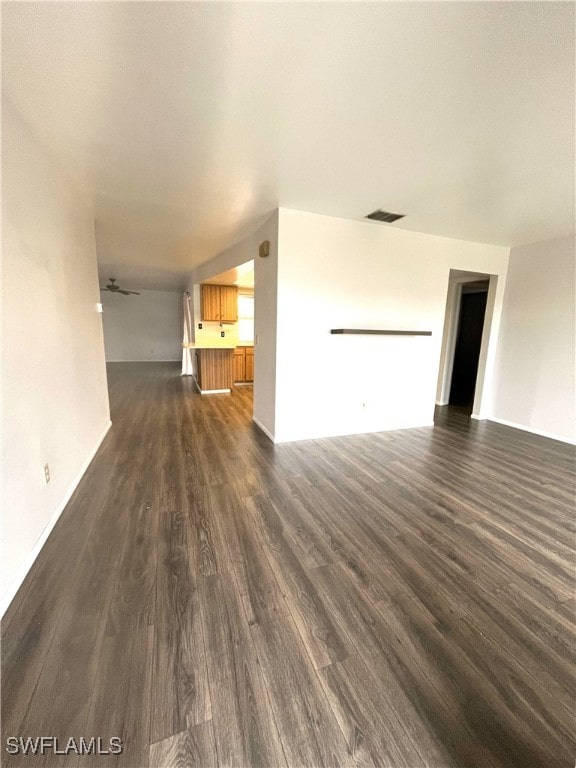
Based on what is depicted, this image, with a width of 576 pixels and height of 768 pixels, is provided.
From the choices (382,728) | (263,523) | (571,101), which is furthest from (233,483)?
(571,101)

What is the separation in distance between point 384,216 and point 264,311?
1.69 meters

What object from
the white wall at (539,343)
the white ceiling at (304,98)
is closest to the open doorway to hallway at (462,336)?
the white wall at (539,343)

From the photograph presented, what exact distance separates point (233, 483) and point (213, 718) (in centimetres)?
164

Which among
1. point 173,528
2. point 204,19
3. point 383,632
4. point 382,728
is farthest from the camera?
point 173,528

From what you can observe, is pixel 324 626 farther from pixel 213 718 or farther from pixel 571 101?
pixel 571 101

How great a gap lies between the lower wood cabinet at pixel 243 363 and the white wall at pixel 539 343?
15.5 feet

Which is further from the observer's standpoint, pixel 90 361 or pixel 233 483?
pixel 90 361

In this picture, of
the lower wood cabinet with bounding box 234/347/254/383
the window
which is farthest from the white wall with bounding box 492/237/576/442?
the window

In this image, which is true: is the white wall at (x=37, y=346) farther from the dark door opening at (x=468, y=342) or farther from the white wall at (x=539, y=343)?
Result: the dark door opening at (x=468, y=342)

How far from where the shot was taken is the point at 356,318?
3693 mm

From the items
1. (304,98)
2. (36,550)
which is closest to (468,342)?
(304,98)

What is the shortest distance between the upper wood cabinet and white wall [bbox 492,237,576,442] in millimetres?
4961

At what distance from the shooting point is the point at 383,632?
53.4 inches

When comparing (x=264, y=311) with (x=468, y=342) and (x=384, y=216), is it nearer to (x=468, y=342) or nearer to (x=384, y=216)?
(x=384, y=216)
